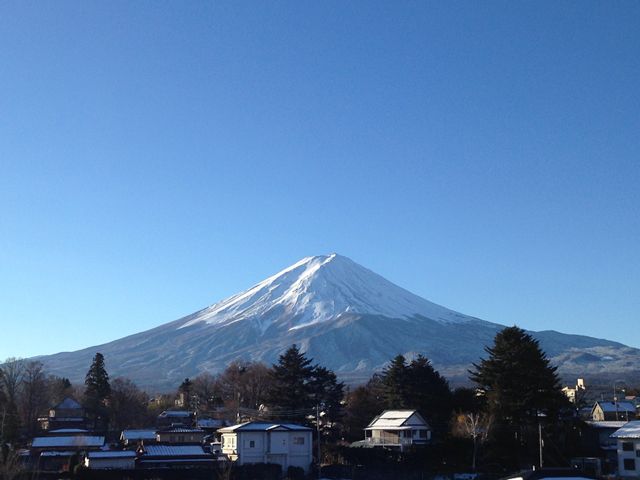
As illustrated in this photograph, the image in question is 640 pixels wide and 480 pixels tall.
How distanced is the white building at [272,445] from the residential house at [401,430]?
5798 millimetres

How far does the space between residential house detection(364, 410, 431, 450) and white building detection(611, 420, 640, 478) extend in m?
11.1

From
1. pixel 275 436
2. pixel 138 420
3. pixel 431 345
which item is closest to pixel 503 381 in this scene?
pixel 275 436

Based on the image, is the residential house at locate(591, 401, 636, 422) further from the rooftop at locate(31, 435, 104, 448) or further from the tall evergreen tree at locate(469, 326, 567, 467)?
the rooftop at locate(31, 435, 104, 448)

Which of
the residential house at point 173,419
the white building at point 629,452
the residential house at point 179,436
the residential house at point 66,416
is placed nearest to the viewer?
the white building at point 629,452

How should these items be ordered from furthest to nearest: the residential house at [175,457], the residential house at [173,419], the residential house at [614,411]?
the residential house at [173,419], the residential house at [614,411], the residential house at [175,457]

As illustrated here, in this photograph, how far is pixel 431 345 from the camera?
195375mm

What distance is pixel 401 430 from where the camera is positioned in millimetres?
50500

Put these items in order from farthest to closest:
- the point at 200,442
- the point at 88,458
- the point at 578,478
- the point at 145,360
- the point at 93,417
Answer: the point at 145,360, the point at 93,417, the point at 200,442, the point at 88,458, the point at 578,478

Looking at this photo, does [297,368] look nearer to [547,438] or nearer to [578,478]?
[547,438]

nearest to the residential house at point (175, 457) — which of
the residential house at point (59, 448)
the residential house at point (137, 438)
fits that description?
the residential house at point (59, 448)

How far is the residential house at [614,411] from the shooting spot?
56.8 meters

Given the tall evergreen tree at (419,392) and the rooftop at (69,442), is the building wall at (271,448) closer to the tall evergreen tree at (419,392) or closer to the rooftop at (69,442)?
the rooftop at (69,442)

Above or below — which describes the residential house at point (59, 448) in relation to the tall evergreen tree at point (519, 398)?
below

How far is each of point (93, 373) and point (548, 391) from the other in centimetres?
4203
